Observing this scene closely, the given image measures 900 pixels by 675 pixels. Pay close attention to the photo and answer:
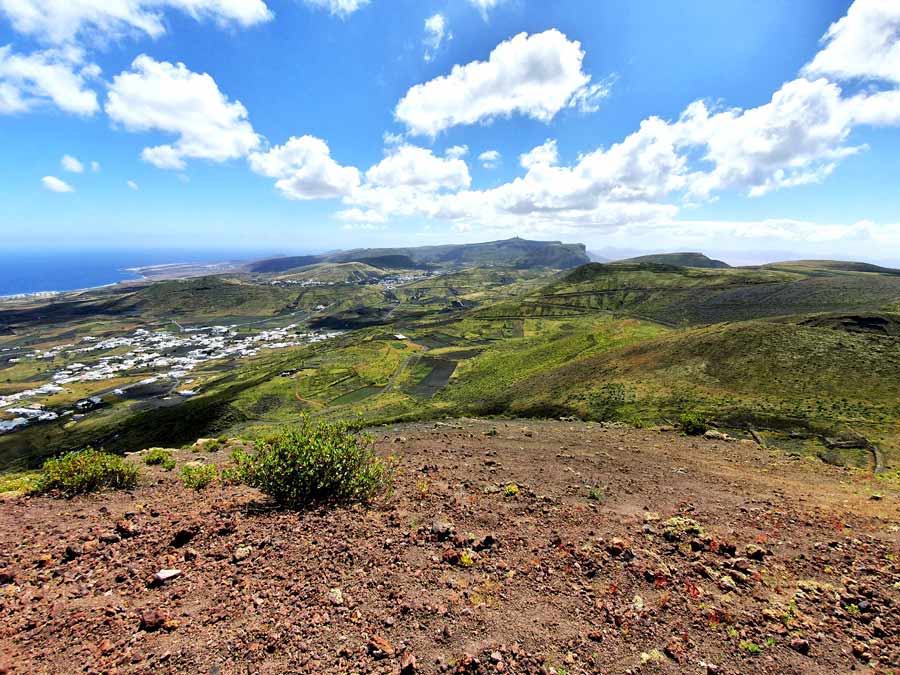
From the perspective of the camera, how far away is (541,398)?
53.8 meters

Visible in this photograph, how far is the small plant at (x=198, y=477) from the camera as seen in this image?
49.7 ft

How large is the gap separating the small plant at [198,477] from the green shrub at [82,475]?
6.19ft

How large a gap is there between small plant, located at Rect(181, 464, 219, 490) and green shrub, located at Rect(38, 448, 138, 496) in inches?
74.3

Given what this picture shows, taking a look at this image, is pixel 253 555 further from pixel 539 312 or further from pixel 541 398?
pixel 539 312

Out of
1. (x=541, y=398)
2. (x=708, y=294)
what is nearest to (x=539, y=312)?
(x=708, y=294)

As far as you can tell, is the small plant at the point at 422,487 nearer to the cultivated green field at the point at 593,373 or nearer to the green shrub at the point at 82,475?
the green shrub at the point at 82,475

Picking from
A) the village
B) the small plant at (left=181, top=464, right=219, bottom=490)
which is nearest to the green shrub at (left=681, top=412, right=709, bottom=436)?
the small plant at (left=181, top=464, right=219, bottom=490)

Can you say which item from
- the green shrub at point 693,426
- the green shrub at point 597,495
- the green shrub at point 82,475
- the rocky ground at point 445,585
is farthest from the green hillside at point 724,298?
the green shrub at point 82,475

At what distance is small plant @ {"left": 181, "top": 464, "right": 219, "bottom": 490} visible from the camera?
15148 mm

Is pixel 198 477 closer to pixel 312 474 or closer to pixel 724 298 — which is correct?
pixel 312 474

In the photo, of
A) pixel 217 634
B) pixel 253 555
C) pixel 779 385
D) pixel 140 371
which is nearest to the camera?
pixel 217 634

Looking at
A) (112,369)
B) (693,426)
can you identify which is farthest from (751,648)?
(112,369)

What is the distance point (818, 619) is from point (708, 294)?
165165mm

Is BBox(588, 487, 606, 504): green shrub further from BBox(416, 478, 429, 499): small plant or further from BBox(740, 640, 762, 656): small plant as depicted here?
BBox(740, 640, 762, 656): small plant
